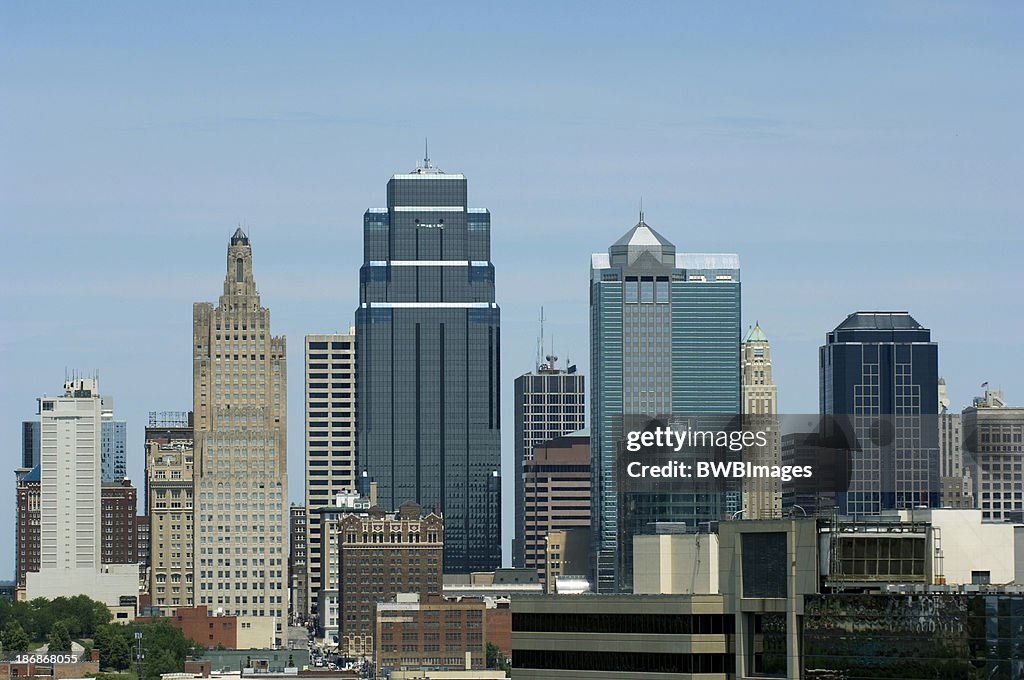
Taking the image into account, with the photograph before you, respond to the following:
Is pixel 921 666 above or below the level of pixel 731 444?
below

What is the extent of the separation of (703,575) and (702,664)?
8725 millimetres

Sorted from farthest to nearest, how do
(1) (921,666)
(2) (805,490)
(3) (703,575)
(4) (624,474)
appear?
(2) (805,490) < (4) (624,474) < (3) (703,575) < (1) (921,666)


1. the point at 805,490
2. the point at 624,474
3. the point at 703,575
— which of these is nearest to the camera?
the point at 703,575

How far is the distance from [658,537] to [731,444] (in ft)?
82.8

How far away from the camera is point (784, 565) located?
145 m

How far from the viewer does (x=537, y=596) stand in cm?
A: 16138

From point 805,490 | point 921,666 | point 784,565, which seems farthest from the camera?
point 805,490

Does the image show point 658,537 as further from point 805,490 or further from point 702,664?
point 805,490

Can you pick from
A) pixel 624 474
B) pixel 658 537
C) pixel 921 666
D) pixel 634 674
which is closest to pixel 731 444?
Result: pixel 624 474

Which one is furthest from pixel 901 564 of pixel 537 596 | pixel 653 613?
pixel 537 596

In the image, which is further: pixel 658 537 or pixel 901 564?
pixel 658 537

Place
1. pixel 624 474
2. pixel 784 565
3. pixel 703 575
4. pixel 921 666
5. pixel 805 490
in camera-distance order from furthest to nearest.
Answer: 1. pixel 805 490
2. pixel 624 474
3. pixel 703 575
4. pixel 784 565
5. pixel 921 666

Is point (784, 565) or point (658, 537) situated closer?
point (784, 565)

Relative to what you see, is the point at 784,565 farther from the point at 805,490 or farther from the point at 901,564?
the point at 805,490
